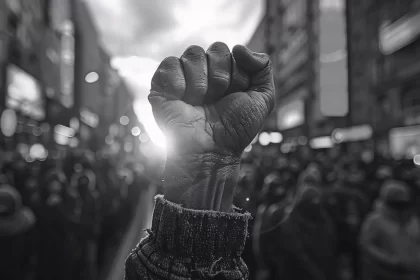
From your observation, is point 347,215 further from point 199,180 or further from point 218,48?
point 218,48

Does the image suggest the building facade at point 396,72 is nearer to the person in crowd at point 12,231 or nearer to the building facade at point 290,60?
the building facade at point 290,60

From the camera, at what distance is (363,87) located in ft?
90.7

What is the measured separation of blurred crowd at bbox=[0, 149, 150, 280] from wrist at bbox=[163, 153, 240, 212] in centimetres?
324

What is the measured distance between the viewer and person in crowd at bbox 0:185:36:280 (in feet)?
11.9

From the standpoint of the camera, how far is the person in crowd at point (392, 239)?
380 cm

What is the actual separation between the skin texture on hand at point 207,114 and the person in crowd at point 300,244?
277 cm

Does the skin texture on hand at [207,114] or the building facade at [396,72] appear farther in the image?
the building facade at [396,72]

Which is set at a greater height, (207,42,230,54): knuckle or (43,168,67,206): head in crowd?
(207,42,230,54): knuckle

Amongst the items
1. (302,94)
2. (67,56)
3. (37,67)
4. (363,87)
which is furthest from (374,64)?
(67,56)

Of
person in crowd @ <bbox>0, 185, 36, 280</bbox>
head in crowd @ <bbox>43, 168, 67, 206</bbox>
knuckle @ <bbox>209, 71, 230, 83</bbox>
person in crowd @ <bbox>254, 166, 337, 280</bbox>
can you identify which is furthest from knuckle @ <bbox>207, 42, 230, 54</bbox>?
head in crowd @ <bbox>43, 168, 67, 206</bbox>

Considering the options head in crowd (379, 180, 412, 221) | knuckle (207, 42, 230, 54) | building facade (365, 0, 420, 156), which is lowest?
head in crowd (379, 180, 412, 221)

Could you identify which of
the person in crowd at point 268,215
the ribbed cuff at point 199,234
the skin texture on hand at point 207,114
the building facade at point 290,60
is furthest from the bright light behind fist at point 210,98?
the building facade at point 290,60

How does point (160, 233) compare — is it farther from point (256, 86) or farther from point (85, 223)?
point (85, 223)

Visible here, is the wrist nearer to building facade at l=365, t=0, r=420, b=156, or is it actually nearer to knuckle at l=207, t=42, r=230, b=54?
knuckle at l=207, t=42, r=230, b=54
